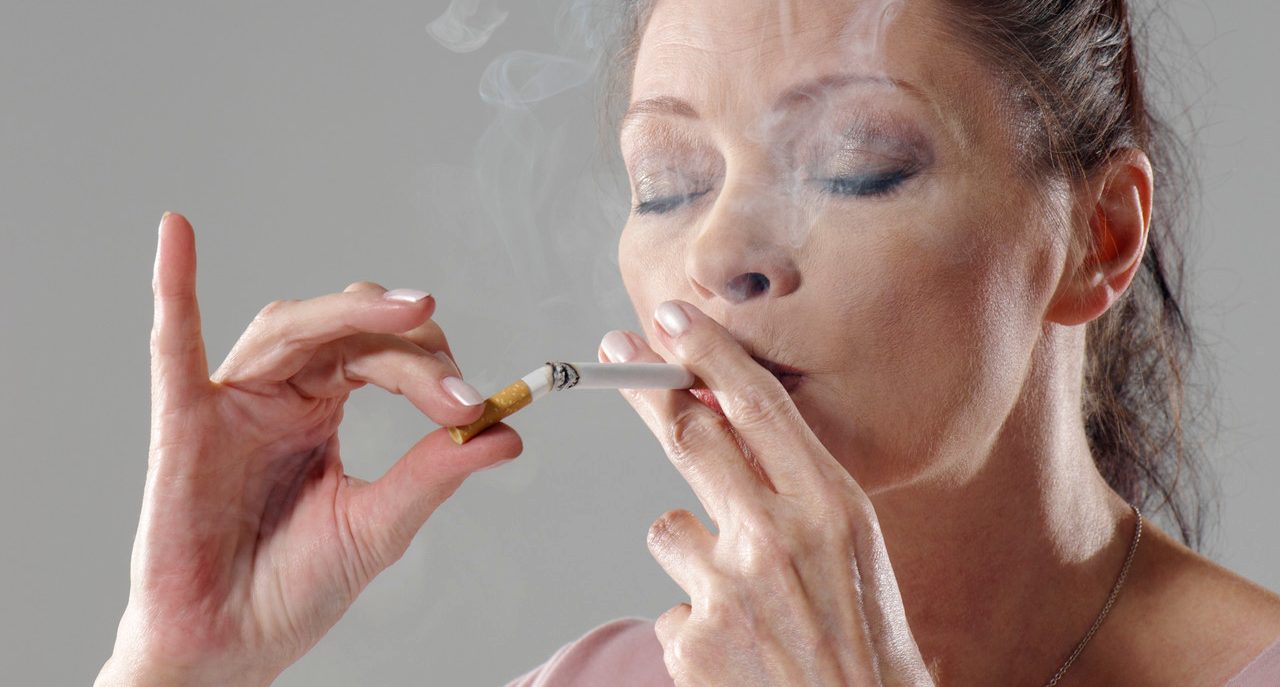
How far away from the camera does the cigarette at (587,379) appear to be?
50.5 inches

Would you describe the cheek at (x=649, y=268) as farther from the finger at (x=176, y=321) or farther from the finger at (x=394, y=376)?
the finger at (x=176, y=321)

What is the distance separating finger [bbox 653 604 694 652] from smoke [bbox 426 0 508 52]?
0.95 metres

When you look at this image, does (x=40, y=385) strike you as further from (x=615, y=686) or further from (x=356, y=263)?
(x=615, y=686)

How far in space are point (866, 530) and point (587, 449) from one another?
104cm

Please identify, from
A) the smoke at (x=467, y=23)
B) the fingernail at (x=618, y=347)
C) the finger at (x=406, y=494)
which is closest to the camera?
the fingernail at (x=618, y=347)

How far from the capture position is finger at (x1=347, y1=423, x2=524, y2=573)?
4.94ft

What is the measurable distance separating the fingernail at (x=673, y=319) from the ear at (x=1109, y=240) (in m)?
0.55

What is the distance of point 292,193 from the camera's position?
2699 mm

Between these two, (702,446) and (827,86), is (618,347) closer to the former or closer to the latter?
(702,446)

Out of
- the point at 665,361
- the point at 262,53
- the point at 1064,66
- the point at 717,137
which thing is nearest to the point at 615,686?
the point at 665,361

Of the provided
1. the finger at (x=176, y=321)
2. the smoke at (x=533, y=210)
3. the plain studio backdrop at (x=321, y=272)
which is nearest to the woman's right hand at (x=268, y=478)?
the finger at (x=176, y=321)

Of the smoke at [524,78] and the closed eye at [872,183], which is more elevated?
the smoke at [524,78]

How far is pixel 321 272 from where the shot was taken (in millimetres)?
2684

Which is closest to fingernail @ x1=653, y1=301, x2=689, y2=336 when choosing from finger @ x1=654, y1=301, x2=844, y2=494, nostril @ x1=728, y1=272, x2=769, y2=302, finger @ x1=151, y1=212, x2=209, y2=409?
finger @ x1=654, y1=301, x2=844, y2=494
